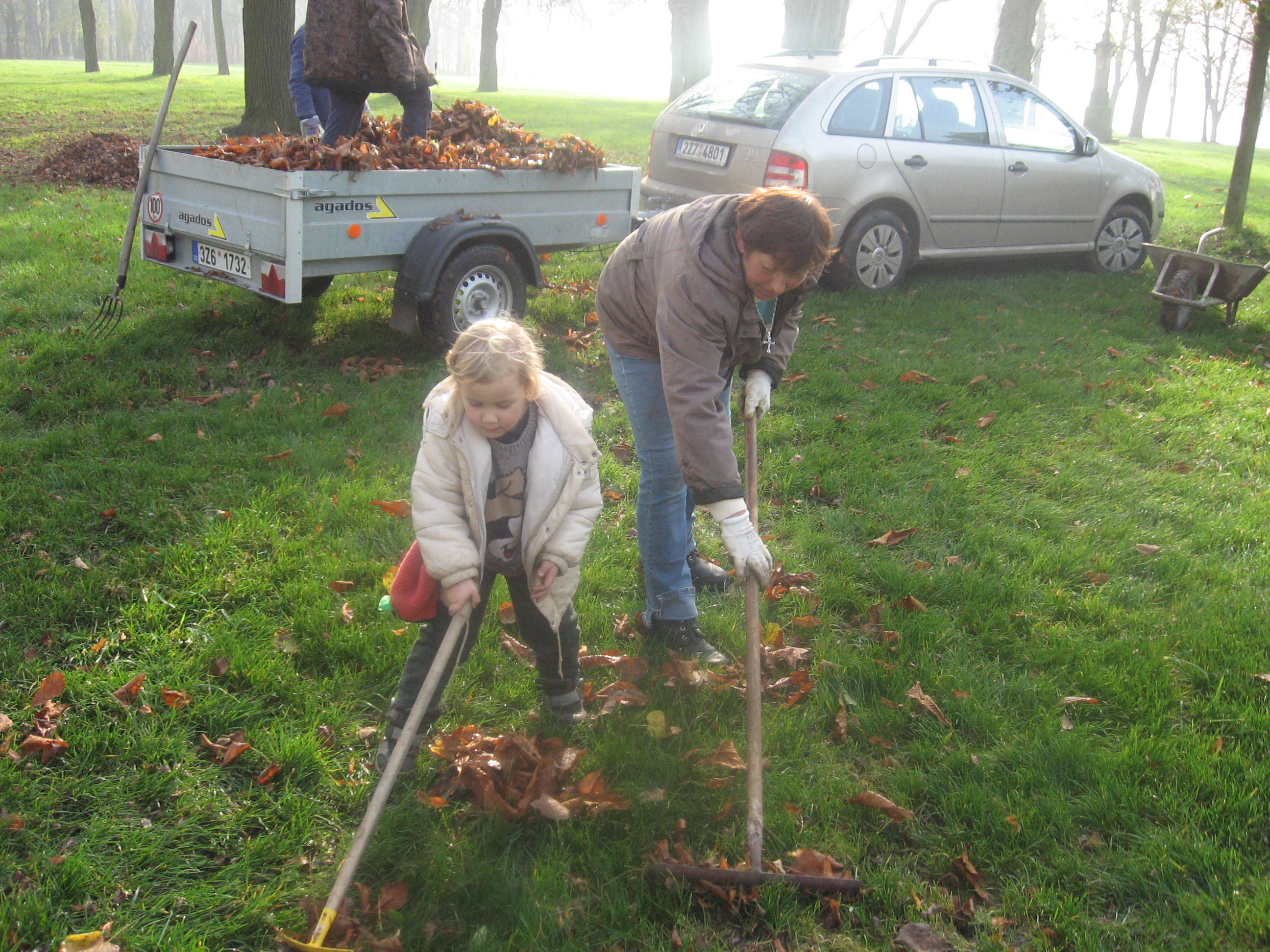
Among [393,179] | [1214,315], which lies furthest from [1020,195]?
[393,179]

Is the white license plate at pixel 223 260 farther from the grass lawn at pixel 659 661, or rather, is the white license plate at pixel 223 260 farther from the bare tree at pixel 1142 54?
the bare tree at pixel 1142 54

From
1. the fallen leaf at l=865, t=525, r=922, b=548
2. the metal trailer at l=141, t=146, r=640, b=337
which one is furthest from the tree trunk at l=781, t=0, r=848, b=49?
the fallen leaf at l=865, t=525, r=922, b=548

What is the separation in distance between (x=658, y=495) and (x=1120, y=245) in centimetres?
832

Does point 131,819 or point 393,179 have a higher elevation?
point 393,179

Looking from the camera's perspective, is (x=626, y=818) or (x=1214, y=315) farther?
(x=1214, y=315)

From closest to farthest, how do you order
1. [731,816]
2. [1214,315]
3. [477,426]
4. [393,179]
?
[477,426] < [731,816] < [393,179] < [1214,315]

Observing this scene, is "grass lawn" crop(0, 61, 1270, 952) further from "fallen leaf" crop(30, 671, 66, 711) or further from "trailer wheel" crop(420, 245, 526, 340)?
"trailer wheel" crop(420, 245, 526, 340)

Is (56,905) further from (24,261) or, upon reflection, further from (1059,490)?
(24,261)

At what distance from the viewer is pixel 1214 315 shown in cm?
830

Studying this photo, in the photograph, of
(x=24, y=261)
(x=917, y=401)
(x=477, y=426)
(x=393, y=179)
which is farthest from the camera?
(x=24, y=261)

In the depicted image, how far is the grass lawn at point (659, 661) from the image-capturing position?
8.30ft

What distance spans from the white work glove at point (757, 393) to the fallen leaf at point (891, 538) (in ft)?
3.71

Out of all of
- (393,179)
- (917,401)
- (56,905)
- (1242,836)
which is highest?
(393,179)

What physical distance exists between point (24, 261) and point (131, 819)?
6.67 metres
